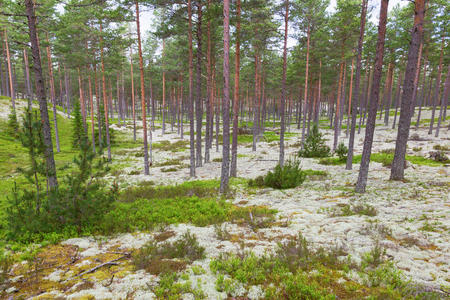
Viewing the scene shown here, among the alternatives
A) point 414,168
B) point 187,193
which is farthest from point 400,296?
point 414,168

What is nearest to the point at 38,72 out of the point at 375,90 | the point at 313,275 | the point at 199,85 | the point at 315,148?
the point at 199,85

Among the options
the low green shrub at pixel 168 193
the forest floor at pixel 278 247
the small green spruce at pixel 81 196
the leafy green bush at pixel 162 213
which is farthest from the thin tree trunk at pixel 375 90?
the small green spruce at pixel 81 196

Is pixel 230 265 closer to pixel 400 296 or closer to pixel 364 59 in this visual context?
pixel 400 296

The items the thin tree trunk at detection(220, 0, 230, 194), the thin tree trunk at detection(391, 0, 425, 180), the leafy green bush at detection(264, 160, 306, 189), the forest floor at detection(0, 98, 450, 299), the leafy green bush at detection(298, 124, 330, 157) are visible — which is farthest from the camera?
the leafy green bush at detection(298, 124, 330, 157)

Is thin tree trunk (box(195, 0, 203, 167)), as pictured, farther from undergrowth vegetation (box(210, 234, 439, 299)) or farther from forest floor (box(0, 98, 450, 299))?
undergrowth vegetation (box(210, 234, 439, 299))

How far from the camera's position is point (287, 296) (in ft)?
11.6

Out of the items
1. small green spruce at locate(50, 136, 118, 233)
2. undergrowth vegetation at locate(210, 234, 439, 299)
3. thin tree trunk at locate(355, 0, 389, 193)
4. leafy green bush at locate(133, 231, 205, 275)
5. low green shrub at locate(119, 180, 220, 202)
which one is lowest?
low green shrub at locate(119, 180, 220, 202)

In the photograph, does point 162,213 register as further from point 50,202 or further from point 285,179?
point 285,179

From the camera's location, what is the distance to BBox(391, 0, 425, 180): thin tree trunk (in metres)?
8.74

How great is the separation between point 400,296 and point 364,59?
3740 centimetres

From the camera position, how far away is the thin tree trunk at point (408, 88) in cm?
874

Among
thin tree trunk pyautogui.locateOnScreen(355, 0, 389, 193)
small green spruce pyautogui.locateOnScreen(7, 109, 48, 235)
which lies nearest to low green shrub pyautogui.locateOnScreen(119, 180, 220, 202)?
small green spruce pyautogui.locateOnScreen(7, 109, 48, 235)

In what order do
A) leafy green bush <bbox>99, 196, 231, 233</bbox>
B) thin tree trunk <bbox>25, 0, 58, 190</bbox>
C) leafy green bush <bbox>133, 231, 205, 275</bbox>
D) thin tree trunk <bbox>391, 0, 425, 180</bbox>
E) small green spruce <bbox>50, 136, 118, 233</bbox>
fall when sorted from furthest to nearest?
thin tree trunk <bbox>391, 0, 425, 180</bbox>, thin tree trunk <bbox>25, 0, 58, 190</bbox>, leafy green bush <bbox>99, 196, 231, 233</bbox>, small green spruce <bbox>50, 136, 118, 233</bbox>, leafy green bush <bbox>133, 231, 205, 275</bbox>

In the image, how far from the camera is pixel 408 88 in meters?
9.23
